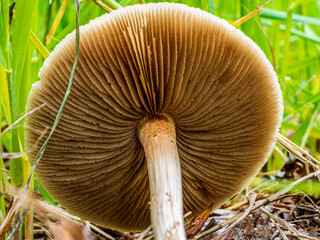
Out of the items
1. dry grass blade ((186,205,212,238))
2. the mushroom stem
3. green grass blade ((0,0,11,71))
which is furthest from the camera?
dry grass blade ((186,205,212,238))

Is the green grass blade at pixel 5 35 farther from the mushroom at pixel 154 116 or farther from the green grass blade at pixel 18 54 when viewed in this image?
the mushroom at pixel 154 116

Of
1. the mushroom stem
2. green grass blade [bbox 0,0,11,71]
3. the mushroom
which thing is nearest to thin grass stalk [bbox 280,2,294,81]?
the mushroom

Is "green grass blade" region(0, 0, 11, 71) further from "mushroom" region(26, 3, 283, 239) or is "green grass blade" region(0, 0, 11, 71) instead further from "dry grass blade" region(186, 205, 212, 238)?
"dry grass blade" region(186, 205, 212, 238)

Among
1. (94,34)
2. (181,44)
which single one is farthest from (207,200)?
(94,34)

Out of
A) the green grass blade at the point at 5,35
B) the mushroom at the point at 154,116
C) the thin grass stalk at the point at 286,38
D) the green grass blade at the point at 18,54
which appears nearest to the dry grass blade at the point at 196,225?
the mushroom at the point at 154,116

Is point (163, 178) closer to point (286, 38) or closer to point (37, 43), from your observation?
point (37, 43)

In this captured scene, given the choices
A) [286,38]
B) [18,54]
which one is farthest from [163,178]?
[286,38]

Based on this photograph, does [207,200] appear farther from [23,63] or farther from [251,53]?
[23,63]

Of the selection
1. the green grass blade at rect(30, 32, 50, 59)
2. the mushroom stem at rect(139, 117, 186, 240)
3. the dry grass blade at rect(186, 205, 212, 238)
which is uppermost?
the green grass blade at rect(30, 32, 50, 59)
